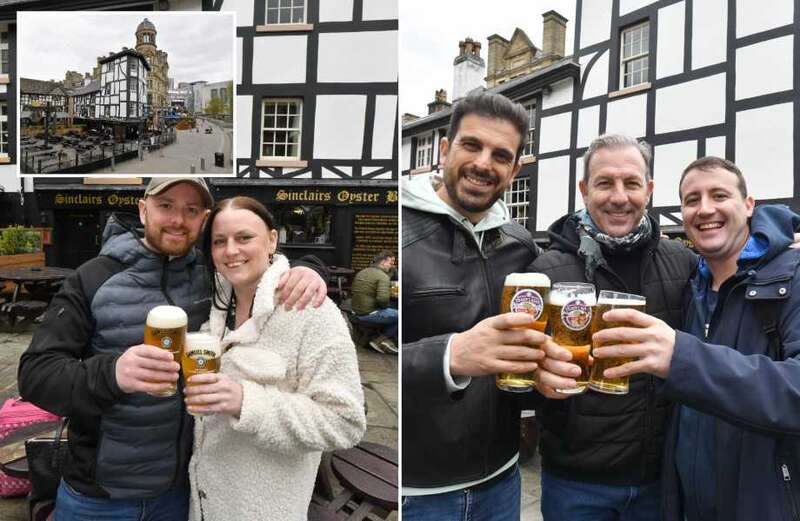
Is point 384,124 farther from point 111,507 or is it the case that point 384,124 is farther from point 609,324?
point 609,324

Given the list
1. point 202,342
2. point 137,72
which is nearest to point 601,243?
point 202,342

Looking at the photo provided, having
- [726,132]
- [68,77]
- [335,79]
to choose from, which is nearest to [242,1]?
[335,79]

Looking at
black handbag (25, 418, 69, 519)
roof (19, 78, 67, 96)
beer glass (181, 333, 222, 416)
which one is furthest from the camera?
roof (19, 78, 67, 96)

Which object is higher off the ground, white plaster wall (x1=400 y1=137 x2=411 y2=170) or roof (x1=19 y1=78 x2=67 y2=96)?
roof (x1=19 y1=78 x2=67 y2=96)

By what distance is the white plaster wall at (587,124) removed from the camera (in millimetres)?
9094

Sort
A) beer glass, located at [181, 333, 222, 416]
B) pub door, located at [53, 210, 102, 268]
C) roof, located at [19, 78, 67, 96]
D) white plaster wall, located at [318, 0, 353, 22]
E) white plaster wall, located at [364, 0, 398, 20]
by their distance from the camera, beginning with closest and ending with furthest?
1. beer glass, located at [181, 333, 222, 416]
2. roof, located at [19, 78, 67, 96]
3. white plaster wall, located at [364, 0, 398, 20]
4. white plaster wall, located at [318, 0, 353, 22]
5. pub door, located at [53, 210, 102, 268]

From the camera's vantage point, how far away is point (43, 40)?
302 centimetres

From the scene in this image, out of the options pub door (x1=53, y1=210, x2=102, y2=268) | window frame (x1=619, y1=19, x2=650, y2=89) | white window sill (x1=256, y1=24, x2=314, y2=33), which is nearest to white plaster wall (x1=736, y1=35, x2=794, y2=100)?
window frame (x1=619, y1=19, x2=650, y2=89)

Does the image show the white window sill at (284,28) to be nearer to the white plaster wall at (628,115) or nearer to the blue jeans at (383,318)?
the white plaster wall at (628,115)

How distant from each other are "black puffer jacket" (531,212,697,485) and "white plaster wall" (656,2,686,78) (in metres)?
8.16

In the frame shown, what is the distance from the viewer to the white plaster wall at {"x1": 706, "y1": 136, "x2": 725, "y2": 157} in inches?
301

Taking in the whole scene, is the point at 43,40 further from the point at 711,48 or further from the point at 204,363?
the point at 711,48

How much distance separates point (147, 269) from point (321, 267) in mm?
384

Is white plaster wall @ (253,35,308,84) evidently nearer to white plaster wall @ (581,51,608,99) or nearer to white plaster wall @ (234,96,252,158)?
white plaster wall @ (234,96,252,158)
